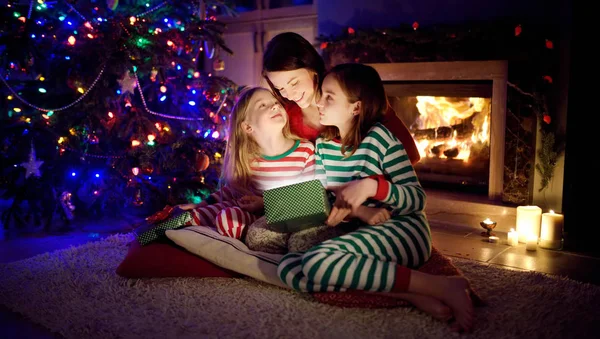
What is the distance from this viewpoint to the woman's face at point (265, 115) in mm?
2281

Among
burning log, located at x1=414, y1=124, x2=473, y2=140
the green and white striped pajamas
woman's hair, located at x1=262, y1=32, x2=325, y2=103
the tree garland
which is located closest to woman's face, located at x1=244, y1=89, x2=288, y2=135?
woman's hair, located at x1=262, y1=32, x2=325, y2=103

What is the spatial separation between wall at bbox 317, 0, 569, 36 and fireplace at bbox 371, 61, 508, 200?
326 millimetres

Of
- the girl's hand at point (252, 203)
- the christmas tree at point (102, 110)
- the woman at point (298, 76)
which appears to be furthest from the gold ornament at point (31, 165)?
the woman at point (298, 76)

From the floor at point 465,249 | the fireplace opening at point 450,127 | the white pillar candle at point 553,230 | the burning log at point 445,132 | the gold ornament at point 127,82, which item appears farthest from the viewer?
the burning log at point 445,132

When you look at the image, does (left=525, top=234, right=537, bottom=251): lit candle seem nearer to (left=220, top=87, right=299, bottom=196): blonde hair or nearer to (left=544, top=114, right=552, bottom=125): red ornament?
(left=544, top=114, right=552, bottom=125): red ornament

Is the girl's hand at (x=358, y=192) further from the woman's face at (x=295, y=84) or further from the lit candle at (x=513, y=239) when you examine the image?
the lit candle at (x=513, y=239)

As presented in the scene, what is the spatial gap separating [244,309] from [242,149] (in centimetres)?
84

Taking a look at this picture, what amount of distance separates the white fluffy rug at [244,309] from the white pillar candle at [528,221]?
730 millimetres

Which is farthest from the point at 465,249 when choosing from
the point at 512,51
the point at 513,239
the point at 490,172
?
the point at 512,51

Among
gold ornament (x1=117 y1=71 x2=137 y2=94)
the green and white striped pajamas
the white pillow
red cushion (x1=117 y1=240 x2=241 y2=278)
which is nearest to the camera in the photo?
the green and white striped pajamas

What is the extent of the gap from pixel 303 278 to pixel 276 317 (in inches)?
6.5

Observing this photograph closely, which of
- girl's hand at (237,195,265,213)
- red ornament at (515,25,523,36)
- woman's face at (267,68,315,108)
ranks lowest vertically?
girl's hand at (237,195,265,213)

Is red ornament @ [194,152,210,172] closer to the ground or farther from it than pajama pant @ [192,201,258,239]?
farther from it

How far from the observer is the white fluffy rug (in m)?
1.63
